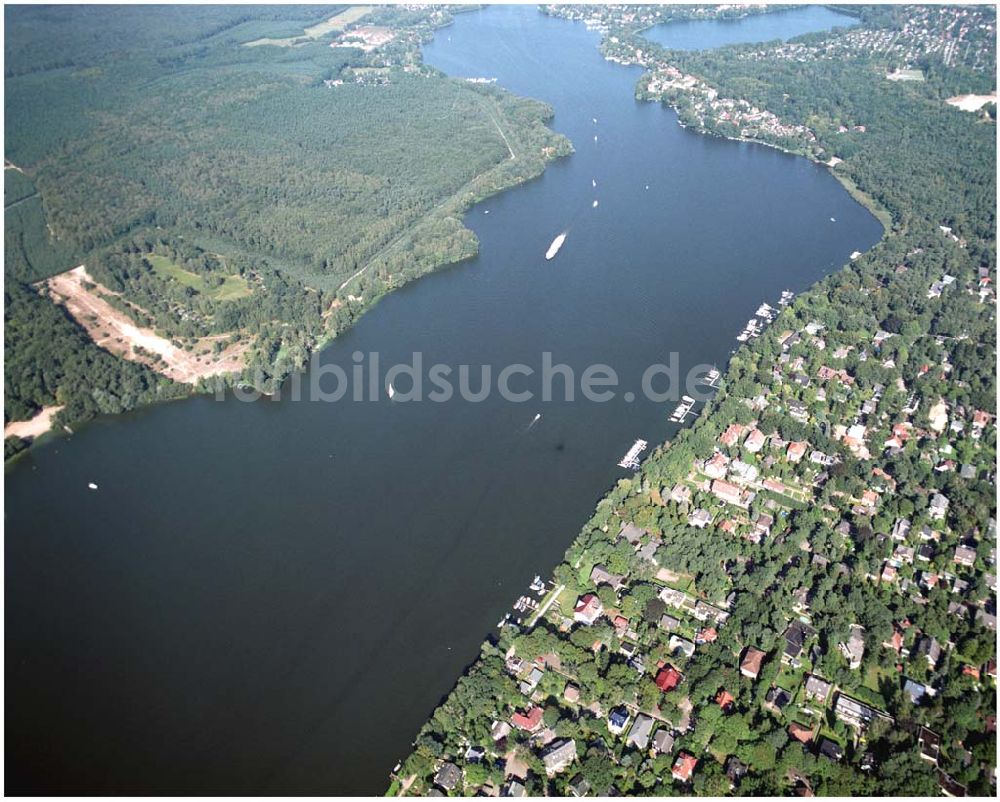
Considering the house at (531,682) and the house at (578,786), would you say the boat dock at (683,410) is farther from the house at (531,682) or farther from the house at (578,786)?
the house at (578,786)

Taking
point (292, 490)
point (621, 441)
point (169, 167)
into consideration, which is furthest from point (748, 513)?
point (169, 167)

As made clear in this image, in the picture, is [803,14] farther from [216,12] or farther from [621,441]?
[621,441]

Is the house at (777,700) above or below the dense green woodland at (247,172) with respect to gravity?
below

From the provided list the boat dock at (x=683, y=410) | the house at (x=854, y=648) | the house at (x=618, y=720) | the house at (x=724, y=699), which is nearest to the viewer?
the house at (x=618, y=720)

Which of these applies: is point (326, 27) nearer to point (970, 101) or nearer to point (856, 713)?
point (970, 101)

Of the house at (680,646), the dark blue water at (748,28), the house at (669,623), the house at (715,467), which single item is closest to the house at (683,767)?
the house at (680,646)

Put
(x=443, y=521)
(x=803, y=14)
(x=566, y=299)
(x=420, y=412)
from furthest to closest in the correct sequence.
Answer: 1. (x=803, y=14)
2. (x=566, y=299)
3. (x=420, y=412)
4. (x=443, y=521)
